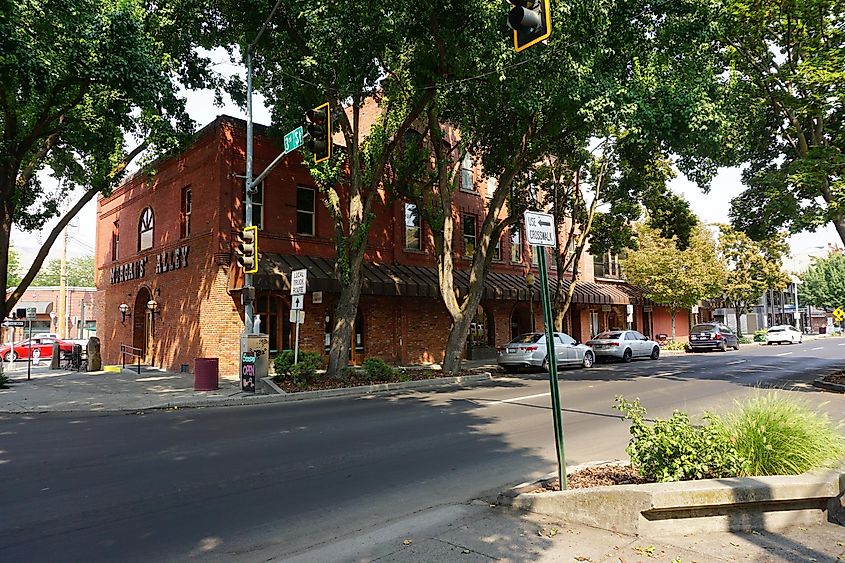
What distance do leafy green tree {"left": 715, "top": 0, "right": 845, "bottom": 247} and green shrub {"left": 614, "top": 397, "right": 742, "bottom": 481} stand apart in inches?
471

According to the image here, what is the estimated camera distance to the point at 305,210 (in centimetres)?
2164

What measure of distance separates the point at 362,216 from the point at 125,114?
8.19m

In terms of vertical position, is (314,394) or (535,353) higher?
(535,353)

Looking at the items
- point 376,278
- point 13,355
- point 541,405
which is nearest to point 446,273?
point 376,278

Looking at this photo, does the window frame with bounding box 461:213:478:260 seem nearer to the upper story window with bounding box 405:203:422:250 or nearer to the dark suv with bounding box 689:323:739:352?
the upper story window with bounding box 405:203:422:250

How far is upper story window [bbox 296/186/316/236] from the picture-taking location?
21438 mm

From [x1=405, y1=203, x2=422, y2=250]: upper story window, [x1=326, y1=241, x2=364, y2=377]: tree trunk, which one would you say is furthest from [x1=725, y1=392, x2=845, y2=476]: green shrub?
[x1=405, y1=203, x2=422, y2=250]: upper story window

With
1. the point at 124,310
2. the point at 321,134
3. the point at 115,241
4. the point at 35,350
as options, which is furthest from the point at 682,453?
the point at 35,350

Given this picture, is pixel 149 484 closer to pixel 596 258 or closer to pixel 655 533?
pixel 655 533

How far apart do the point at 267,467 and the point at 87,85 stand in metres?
12.9

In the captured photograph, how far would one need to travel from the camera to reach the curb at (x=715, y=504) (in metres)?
4.29

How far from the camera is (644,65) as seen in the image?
47.0 feet

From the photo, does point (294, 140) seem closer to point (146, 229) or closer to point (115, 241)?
point (146, 229)

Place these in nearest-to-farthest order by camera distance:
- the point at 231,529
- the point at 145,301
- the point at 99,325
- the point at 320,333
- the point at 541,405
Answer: the point at 231,529, the point at 541,405, the point at 320,333, the point at 145,301, the point at 99,325
